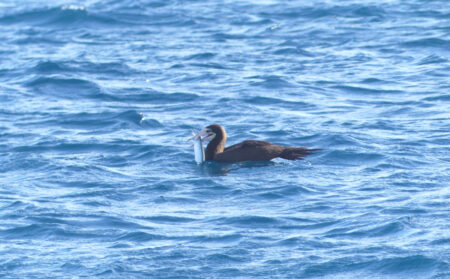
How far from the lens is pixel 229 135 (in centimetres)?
1652

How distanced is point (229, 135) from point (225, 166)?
158 centimetres

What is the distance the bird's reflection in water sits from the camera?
47.8ft

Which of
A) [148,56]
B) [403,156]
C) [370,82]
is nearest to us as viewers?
[403,156]

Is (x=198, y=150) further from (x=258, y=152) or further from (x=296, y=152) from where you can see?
(x=296, y=152)

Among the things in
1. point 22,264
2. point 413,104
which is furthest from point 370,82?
point 22,264

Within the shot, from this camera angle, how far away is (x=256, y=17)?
26.4m

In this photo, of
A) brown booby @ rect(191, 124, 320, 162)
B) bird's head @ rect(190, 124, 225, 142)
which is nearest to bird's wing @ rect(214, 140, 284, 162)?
brown booby @ rect(191, 124, 320, 162)

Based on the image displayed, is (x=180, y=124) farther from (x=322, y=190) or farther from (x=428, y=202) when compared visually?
(x=428, y=202)

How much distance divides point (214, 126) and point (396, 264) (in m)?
6.16

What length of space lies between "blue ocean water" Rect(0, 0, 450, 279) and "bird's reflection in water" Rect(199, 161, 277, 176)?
0.12ft

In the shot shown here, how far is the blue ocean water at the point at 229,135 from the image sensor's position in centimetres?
1049

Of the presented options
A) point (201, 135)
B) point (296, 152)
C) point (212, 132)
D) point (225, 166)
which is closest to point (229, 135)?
point (212, 132)

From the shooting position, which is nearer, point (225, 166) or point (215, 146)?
point (225, 166)

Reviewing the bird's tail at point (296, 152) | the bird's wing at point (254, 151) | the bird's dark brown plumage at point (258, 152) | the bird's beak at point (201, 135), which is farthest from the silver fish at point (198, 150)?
the bird's tail at point (296, 152)
